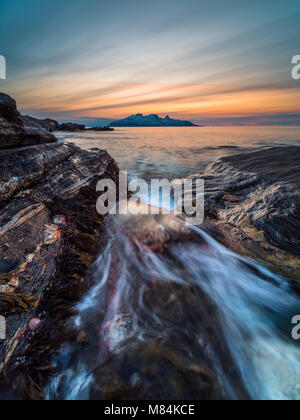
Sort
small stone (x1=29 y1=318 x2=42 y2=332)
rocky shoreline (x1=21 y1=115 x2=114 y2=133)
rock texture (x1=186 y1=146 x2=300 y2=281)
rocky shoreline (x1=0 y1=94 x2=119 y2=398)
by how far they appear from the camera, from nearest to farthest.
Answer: rocky shoreline (x1=0 y1=94 x2=119 y2=398)
small stone (x1=29 y1=318 x2=42 y2=332)
rock texture (x1=186 y1=146 x2=300 y2=281)
rocky shoreline (x1=21 y1=115 x2=114 y2=133)

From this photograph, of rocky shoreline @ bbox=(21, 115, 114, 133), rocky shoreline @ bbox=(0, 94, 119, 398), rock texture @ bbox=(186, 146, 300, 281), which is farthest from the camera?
rocky shoreline @ bbox=(21, 115, 114, 133)

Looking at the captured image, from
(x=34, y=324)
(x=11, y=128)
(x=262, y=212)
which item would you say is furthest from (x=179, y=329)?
(x=11, y=128)

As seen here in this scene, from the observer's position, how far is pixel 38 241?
254 cm

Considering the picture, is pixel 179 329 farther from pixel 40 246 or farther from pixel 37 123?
pixel 37 123

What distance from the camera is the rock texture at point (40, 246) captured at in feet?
5.88

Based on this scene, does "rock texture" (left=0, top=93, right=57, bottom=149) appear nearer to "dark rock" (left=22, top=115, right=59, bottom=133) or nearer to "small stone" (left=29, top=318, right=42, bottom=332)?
"dark rock" (left=22, top=115, right=59, bottom=133)

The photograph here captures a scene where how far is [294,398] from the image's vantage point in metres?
1.74

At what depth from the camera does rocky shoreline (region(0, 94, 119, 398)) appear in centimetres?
178

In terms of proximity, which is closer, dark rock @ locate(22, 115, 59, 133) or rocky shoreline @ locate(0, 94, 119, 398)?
rocky shoreline @ locate(0, 94, 119, 398)

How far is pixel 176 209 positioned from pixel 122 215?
5.93ft

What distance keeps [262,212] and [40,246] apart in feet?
13.8

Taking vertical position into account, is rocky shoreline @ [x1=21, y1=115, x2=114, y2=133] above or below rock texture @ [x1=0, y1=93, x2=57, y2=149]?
above

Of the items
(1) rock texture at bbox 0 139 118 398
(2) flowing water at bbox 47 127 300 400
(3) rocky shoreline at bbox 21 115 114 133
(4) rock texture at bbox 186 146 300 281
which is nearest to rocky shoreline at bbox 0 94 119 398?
(1) rock texture at bbox 0 139 118 398
